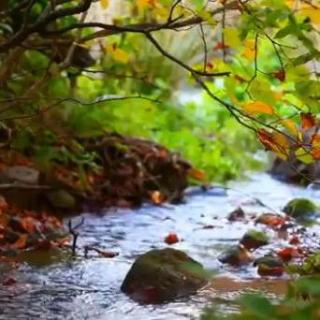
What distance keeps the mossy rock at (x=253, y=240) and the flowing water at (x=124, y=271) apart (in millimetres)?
100

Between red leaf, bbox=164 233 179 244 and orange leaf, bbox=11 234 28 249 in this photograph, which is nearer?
orange leaf, bbox=11 234 28 249

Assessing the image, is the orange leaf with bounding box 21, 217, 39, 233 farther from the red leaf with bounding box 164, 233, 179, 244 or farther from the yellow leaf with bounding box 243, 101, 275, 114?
the yellow leaf with bounding box 243, 101, 275, 114

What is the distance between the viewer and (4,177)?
4.90 m

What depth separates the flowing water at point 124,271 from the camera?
9.71ft

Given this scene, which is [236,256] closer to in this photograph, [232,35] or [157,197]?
[232,35]

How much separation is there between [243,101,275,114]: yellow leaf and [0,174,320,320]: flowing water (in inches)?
20.2

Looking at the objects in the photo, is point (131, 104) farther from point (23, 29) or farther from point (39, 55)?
point (23, 29)

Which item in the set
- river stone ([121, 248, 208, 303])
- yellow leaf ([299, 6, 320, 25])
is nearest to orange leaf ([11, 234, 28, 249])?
river stone ([121, 248, 208, 303])

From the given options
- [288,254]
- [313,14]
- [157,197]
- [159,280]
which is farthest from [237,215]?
[313,14]

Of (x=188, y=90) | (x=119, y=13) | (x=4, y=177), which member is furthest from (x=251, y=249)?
(x=188, y=90)

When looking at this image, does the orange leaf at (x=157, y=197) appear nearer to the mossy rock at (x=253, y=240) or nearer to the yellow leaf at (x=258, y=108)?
the mossy rock at (x=253, y=240)

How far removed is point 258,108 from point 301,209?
3050 mm

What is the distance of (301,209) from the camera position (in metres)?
5.22

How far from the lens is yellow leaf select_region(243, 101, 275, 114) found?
227cm
